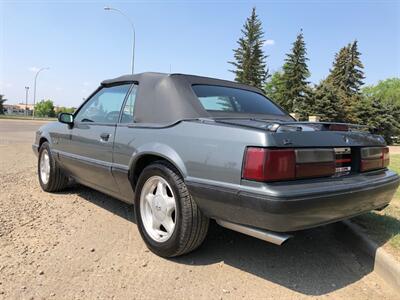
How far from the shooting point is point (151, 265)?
305 cm

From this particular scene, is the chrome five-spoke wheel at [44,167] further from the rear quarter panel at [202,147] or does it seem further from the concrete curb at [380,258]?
the concrete curb at [380,258]

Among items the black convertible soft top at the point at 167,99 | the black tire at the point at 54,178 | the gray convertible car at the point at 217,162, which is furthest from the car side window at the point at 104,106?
the black tire at the point at 54,178

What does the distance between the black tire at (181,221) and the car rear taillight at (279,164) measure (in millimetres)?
597

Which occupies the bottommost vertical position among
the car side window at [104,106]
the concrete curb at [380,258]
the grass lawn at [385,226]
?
the concrete curb at [380,258]

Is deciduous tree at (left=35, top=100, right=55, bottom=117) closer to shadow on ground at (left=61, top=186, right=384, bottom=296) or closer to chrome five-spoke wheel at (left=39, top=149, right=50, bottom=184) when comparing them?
chrome five-spoke wheel at (left=39, top=149, right=50, bottom=184)

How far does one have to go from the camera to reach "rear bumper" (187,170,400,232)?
2445 mm

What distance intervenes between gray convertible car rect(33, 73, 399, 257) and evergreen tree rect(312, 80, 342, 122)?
2653 cm

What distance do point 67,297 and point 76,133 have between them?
2.37m

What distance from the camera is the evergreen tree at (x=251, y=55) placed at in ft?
158

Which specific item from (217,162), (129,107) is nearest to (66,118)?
(129,107)

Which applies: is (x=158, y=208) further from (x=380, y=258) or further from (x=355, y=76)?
(x=355, y=76)

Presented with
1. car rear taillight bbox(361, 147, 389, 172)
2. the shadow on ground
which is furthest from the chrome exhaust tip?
car rear taillight bbox(361, 147, 389, 172)

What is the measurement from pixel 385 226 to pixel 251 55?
4666 cm

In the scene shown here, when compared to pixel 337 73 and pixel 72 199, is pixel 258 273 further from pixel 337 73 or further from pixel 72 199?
pixel 337 73
